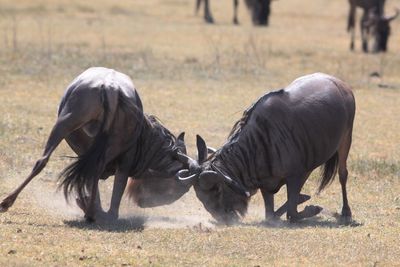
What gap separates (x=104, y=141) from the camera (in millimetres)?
9773

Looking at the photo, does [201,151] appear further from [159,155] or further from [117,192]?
[117,192]

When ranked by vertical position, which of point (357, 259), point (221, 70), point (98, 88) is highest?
point (98, 88)

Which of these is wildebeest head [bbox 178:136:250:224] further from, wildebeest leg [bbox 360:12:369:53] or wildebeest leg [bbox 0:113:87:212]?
wildebeest leg [bbox 360:12:369:53]

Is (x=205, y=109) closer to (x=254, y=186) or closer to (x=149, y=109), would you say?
(x=149, y=109)

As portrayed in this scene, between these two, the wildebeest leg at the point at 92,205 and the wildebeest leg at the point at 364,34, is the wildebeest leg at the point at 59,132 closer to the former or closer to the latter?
the wildebeest leg at the point at 92,205

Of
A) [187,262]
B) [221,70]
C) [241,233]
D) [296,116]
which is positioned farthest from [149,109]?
[187,262]

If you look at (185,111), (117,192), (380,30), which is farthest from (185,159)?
(380,30)

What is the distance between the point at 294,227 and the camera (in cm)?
1002

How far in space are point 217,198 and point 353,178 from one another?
10.1 ft

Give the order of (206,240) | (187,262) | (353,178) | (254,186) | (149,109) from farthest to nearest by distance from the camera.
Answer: (149,109) → (353,178) → (254,186) → (206,240) → (187,262)

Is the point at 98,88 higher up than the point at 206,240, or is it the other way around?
the point at 98,88

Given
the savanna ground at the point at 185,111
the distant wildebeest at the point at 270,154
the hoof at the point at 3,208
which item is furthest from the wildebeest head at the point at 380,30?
the hoof at the point at 3,208

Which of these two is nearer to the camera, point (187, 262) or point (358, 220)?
point (187, 262)

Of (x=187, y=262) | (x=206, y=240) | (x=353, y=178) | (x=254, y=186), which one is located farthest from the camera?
(x=353, y=178)
